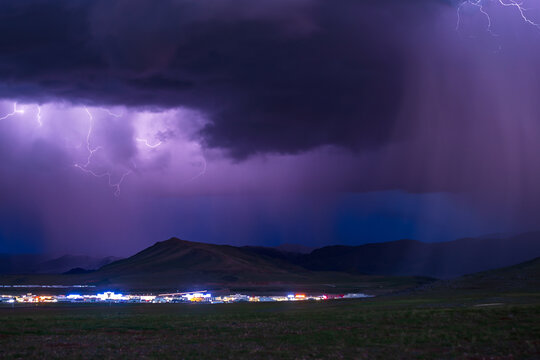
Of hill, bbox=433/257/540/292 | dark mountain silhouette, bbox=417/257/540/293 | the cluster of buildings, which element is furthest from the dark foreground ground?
the cluster of buildings

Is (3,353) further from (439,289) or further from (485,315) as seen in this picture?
(439,289)

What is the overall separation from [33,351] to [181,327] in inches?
636

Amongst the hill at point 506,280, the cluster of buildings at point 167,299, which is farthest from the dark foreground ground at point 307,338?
the cluster of buildings at point 167,299

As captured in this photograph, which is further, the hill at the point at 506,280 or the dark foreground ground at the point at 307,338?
the hill at the point at 506,280

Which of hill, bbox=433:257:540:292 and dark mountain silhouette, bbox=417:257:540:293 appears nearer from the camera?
dark mountain silhouette, bbox=417:257:540:293

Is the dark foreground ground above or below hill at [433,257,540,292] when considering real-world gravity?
below

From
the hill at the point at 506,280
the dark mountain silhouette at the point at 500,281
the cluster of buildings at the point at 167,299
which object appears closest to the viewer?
the dark mountain silhouette at the point at 500,281

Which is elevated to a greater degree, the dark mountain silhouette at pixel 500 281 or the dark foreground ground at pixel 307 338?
the dark mountain silhouette at pixel 500 281

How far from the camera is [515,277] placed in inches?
4951

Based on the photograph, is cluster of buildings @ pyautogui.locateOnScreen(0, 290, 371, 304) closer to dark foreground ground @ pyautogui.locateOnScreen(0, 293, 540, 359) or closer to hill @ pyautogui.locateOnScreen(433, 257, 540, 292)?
hill @ pyautogui.locateOnScreen(433, 257, 540, 292)

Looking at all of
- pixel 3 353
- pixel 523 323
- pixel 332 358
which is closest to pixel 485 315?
pixel 523 323

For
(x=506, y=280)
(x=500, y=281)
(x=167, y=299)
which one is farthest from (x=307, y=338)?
(x=167, y=299)

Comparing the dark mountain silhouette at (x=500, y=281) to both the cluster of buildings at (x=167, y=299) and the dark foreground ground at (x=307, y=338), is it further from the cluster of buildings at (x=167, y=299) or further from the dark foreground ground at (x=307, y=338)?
the dark foreground ground at (x=307, y=338)

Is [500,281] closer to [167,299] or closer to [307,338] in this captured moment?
[167,299]
